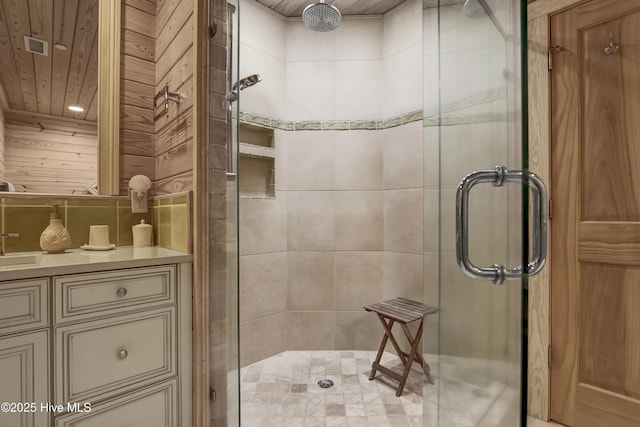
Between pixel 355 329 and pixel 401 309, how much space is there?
0.57 meters

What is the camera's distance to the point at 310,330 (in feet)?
8.29

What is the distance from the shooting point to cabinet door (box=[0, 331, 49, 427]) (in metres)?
1.00

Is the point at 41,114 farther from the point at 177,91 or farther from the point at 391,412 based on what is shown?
the point at 391,412

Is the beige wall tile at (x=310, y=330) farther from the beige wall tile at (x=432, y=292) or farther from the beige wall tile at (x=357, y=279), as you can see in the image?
the beige wall tile at (x=432, y=292)

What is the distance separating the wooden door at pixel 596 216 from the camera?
1454 millimetres

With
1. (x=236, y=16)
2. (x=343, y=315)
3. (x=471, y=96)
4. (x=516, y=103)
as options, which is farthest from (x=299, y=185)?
(x=516, y=103)

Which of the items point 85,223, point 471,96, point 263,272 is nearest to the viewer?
point 471,96

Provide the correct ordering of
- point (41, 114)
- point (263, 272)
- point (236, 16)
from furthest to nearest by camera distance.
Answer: point (263, 272) < point (41, 114) < point (236, 16)

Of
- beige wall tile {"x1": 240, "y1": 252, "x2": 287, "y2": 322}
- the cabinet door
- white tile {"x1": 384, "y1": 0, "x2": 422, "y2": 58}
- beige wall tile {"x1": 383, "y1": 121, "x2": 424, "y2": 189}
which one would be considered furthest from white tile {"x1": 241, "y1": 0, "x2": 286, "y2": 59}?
the cabinet door

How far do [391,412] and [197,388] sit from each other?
1.05m

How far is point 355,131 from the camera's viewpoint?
2510mm

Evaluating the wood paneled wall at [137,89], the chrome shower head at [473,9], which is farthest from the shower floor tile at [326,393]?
the chrome shower head at [473,9]

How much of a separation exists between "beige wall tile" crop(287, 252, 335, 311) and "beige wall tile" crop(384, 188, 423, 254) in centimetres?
49

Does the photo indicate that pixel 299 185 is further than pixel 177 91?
Yes
